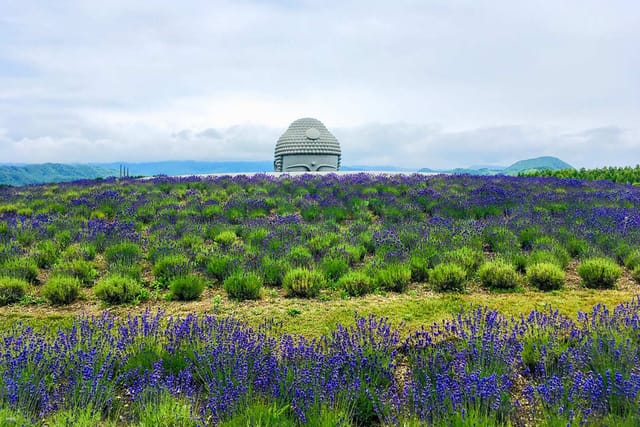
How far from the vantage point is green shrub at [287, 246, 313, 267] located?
685 centimetres

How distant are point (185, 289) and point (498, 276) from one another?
4618mm

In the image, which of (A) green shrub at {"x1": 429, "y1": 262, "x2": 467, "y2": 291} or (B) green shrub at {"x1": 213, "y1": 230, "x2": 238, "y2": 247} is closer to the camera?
(A) green shrub at {"x1": 429, "y1": 262, "x2": 467, "y2": 291}

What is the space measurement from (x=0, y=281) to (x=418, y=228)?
23.6 ft

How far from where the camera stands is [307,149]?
123 ft

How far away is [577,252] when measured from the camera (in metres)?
7.76

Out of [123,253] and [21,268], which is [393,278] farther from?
[21,268]

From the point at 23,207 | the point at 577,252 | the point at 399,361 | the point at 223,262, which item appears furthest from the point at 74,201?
the point at 577,252

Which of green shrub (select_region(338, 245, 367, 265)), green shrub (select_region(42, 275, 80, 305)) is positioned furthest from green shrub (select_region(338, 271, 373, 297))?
green shrub (select_region(42, 275, 80, 305))

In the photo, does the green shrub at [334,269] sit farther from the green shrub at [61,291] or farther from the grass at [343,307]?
the green shrub at [61,291]

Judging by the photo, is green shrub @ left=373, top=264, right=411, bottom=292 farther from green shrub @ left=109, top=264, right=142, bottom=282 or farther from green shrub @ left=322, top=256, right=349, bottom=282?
green shrub @ left=109, top=264, right=142, bottom=282

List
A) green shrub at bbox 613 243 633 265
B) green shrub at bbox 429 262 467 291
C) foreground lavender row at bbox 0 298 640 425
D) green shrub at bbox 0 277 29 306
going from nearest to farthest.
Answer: foreground lavender row at bbox 0 298 640 425 → green shrub at bbox 0 277 29 306 → green shrub at bbox 429 262 467 291 → green shrub at bbox 613 243 633 265

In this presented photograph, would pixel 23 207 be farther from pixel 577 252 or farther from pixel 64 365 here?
pixel 577 252

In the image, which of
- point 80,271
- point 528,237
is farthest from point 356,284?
point 80,271

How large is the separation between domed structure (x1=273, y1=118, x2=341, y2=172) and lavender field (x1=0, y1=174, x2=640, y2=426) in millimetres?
23836
